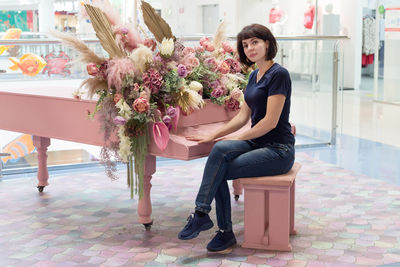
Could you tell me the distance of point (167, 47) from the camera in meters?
3.57

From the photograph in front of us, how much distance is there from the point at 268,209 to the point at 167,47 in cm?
112

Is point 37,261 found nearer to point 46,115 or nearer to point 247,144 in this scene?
point 46,115

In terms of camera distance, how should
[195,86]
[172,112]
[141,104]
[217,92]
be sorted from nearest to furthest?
[141,104] → [172,112] → [195,86] → [217,92]

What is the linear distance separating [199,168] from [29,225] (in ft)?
6.84

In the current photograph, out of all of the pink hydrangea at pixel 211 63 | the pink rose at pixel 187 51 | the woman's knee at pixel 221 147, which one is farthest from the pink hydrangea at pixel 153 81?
the pink hydrangea at pixel 211 63

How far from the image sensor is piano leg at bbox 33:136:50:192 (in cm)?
492

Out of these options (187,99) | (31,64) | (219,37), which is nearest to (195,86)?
(187,99)

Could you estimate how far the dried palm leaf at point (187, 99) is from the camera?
3.59 metres

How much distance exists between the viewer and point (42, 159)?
4.94 metres

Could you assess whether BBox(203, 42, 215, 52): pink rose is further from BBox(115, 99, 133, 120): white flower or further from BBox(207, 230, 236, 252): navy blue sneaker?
BBox(207, 230, 236, 252): navy blue sneaker

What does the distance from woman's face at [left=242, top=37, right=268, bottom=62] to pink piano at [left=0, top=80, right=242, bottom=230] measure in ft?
1.83

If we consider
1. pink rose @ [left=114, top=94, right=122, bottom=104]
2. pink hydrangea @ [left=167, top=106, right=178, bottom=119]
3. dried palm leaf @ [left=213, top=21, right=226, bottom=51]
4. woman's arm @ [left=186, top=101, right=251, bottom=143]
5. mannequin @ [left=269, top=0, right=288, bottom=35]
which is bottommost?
woman's arm @ [left=186, top=101, right=251, bottom=143]

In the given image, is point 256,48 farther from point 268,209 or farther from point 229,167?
point 268,209

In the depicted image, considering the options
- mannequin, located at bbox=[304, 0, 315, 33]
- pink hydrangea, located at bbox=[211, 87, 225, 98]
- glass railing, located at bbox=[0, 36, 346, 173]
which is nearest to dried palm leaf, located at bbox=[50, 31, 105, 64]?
pink hydrangea, located at bbox=[211, 87, 225, 98]
